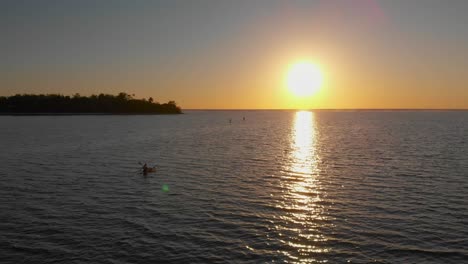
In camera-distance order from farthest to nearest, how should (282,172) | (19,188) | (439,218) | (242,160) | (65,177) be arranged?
(242,160) → (282,172) → (65,177) → (19,188) → (439,218)

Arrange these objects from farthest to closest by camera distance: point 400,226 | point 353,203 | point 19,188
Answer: point 19,188
point 353,203
point 400,226

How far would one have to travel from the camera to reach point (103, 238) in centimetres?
2597

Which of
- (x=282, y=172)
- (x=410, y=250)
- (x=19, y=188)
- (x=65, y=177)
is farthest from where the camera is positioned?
(x=282, y=172)

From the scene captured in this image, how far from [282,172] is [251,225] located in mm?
25888

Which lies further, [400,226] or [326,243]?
[400,226]

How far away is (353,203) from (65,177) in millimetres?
37078

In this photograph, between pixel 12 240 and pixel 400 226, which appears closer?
pixel 12 240

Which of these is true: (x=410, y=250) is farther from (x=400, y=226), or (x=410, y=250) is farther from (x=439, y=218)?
(x=439, y=218)

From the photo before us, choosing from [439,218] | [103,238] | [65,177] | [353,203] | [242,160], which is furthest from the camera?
[242,160]

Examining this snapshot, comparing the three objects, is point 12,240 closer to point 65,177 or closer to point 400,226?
point 65,177

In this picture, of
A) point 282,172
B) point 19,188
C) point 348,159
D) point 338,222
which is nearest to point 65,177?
point 19,188

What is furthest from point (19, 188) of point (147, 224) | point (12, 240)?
point (147, 224)

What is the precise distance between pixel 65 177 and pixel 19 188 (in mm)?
7522

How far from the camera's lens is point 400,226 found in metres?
28.6
